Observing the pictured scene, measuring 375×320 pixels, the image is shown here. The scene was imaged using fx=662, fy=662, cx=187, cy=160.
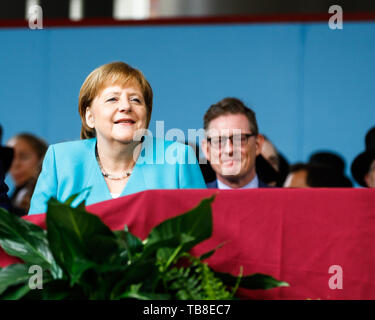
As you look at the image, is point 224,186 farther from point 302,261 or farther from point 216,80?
point 216,80

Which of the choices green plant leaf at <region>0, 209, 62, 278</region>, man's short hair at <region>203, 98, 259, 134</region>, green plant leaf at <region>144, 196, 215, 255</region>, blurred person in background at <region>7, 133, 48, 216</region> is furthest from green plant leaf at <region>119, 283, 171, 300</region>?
blurred person in background at <region>7, 133, 48, 216</region>

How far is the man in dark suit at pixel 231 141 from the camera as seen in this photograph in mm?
2350

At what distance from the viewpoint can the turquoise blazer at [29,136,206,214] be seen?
1700 mm

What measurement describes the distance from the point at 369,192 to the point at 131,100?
70cm

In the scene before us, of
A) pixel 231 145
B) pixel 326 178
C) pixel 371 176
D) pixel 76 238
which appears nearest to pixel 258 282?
pixel 76 238

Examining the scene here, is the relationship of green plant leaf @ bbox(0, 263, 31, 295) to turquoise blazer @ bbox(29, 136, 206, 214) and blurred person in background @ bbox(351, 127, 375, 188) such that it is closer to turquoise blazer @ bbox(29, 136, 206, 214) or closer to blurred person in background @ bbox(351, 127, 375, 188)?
turquoise blazer @ bbox(29, 136, 206, 214)

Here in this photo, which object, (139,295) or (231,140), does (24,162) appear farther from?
(139,295)

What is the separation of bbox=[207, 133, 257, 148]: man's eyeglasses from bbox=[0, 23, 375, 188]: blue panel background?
1.78 meters

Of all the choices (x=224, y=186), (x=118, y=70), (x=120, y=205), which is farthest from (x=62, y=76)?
(x=120, y=205)

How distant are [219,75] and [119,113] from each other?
262cm

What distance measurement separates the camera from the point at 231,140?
2.35 metres

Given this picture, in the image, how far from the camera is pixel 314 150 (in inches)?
163

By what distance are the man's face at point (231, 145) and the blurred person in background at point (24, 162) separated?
1547 mm

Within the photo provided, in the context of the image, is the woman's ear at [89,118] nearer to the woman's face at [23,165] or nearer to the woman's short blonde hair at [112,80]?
the woman's short blonde hair at [112,80]
